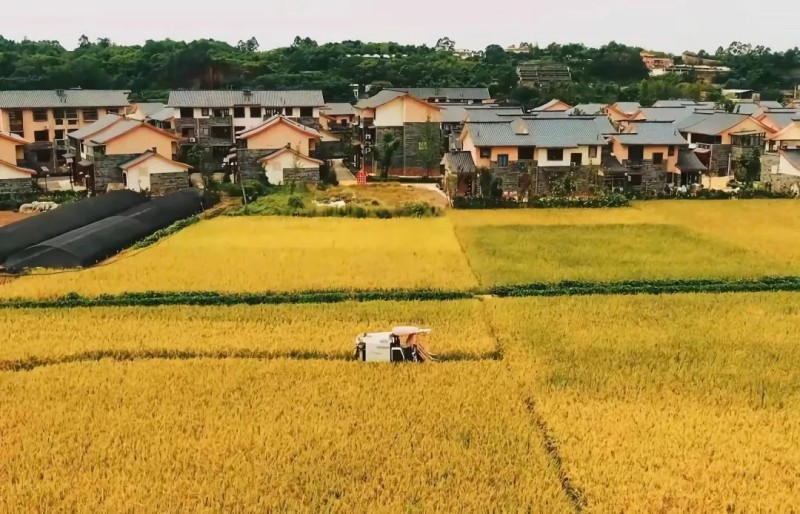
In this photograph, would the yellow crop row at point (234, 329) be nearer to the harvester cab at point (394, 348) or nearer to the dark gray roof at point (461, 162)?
the harvester cab at point (394, 348)

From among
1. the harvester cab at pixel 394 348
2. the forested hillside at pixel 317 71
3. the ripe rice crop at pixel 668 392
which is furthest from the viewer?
the forested hillside at pixel 317 71

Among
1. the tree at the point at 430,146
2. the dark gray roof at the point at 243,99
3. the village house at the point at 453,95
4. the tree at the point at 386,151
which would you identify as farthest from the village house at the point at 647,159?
the village house at the point at 453,95

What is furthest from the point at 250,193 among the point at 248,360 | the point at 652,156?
the point at 248,360

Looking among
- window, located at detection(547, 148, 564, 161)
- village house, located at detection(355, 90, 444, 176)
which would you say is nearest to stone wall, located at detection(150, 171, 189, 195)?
village house, located at detection(355, 90, 444, 176)

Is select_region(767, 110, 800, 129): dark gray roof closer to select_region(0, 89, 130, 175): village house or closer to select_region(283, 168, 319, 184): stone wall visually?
select_region(283, 168, 319, 184): stone wall

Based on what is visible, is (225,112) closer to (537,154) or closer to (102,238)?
(537,154)

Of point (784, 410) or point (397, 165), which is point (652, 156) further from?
point (784, 410)
